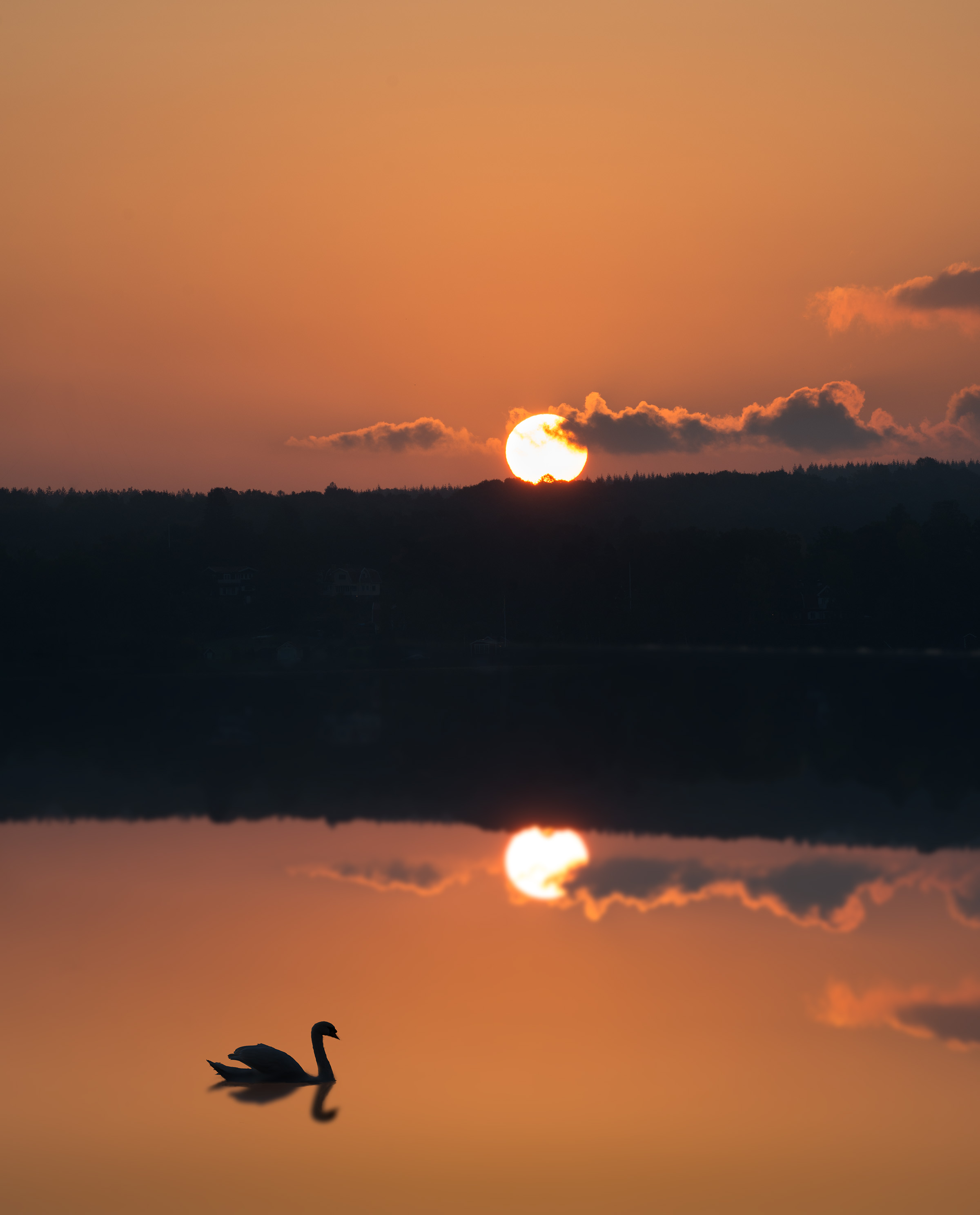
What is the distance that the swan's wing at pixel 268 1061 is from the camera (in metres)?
12.2

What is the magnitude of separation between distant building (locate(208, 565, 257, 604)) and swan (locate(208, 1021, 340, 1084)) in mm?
133420

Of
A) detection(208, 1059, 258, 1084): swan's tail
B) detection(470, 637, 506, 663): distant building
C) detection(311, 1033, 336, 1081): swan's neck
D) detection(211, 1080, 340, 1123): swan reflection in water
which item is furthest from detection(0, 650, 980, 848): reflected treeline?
detection(470, 637, 506, 663): distant building

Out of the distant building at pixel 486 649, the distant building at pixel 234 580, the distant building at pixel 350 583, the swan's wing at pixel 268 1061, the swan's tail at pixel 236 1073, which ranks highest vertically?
the distant building at pixel 350 583

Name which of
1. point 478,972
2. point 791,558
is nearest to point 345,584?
point 791,558

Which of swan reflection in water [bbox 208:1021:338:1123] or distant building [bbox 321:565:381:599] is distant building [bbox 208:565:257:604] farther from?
swan reflection in water [bbox 208:1021:338:1123]

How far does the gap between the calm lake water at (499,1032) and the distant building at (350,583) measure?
128 meters

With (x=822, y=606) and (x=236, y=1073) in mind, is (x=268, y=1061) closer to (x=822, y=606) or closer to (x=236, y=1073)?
(x=236, y=1073)

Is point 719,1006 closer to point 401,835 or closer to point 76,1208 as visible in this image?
point 76,1208

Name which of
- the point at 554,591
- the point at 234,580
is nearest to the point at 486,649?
the point at 554,591

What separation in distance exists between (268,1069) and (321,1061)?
22.9 inches

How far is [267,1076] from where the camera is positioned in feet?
40.2

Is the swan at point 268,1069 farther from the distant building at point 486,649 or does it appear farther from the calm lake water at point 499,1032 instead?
the distant building at point 486,649

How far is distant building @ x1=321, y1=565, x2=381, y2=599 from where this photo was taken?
494 feet

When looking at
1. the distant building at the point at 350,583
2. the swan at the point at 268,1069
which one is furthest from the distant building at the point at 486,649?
the swan at the point at 268,1069
